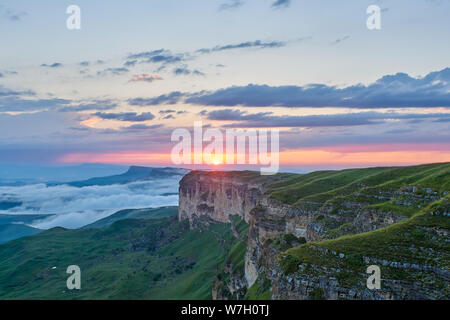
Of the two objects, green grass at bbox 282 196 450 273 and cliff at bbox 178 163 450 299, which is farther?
green grass at bbox 282 196 450 273

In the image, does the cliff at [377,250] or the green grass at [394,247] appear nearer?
the cliff at [377,250]

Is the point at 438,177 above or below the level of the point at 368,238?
above

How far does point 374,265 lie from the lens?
29.0 meters

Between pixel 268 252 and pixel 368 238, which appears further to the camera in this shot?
pixel 268 252

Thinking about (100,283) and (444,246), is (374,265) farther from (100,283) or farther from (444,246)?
(100,283)

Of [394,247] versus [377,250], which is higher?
[394,247]

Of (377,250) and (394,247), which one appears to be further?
(394,247)
